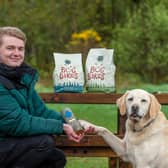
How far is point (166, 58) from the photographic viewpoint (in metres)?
18.7

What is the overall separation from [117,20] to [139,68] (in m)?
6.83

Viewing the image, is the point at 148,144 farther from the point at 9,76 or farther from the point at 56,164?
the point at 9,76

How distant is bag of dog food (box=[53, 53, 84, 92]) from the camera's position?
16.8 feet

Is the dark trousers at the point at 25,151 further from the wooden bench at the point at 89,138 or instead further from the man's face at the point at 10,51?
the wooden bench at the point at 89,138

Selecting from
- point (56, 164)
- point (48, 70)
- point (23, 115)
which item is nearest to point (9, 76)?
point (23, 115)

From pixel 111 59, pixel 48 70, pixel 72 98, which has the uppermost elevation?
pixel 111 59

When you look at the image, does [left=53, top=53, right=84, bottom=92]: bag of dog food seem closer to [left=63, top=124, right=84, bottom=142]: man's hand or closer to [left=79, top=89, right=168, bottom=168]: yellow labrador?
[left=79, top=89, right=168, bottom=168]: yellow labrador

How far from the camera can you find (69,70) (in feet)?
16.8

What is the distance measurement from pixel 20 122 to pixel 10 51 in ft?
1.77

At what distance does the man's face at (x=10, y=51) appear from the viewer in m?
4.36

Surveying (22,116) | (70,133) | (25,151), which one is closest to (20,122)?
(22,116)

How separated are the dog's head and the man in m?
0.61

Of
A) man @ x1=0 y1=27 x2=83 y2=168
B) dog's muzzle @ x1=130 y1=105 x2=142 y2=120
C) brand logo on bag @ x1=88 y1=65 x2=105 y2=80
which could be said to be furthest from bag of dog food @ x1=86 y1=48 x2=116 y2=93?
man @ x1=0 y1=27 x2=83 y2=168

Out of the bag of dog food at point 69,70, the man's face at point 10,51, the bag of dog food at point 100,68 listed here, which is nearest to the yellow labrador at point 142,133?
the bag of dog food at point 100,68
